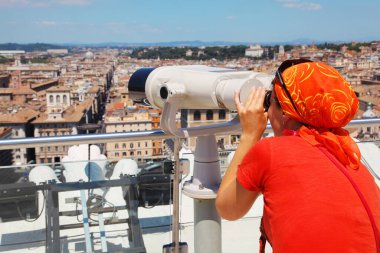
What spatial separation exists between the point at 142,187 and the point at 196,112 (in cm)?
38

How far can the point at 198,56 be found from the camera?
85.2 meters

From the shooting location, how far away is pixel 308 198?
69 cm

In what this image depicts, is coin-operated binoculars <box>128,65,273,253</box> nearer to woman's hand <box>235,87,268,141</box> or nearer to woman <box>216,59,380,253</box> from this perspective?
woman's hand <box>235,87,268,141</box>

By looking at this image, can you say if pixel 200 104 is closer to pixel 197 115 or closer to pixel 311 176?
pixel 197 115

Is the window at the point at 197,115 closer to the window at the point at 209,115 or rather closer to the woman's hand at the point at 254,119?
the window at the point at 209,115

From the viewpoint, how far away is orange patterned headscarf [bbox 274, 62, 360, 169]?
716 millimetres

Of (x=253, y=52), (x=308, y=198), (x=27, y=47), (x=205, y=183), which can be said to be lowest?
(x=27, y=47)

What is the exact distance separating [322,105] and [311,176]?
10 cm

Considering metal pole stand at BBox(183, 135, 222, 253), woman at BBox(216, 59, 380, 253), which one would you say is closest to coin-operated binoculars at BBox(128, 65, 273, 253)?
metal pole stand at BBox(183, 135, 222, 253)

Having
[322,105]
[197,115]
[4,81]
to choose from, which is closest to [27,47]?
[4,81]

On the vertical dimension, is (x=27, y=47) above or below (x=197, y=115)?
below

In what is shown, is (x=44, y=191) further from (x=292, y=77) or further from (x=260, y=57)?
(x=260, y=57)

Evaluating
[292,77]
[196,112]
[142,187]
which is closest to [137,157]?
[142,187]

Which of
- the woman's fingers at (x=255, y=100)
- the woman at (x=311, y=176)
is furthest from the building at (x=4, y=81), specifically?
the woman at (x=311, y=176)
